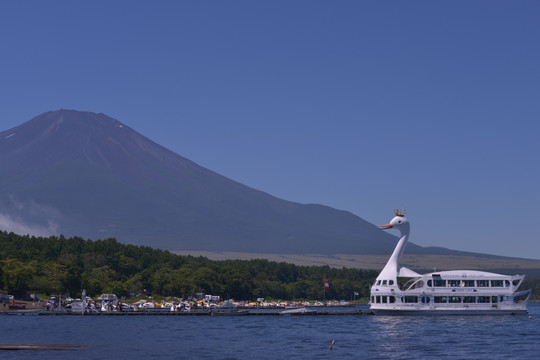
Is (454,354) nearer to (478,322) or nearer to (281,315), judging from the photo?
(478,322)

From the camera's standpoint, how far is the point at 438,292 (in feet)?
364

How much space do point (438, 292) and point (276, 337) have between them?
103ft

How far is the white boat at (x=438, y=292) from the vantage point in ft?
362

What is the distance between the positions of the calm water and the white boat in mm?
1478

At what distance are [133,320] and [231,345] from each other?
3787cm

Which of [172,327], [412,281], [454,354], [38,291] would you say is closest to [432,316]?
[412,281]

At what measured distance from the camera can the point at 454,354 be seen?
71.2m

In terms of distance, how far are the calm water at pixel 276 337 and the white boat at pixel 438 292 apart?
4.85 feet

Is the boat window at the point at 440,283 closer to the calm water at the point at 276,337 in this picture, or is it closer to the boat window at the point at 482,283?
the calm water at the point at 276,337

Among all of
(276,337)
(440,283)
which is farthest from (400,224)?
(276,337)

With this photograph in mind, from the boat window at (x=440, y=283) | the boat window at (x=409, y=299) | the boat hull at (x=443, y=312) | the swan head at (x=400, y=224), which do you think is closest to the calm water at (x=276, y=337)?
the boat hull at (x=443, y=312)

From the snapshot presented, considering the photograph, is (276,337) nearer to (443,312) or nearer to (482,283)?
(443,312)

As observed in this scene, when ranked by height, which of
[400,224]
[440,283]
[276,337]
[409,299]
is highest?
[400,224]

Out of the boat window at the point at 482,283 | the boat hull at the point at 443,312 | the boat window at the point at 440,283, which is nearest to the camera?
the boat hull at the point at 443,312
